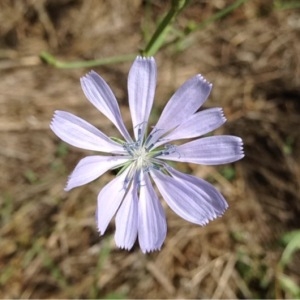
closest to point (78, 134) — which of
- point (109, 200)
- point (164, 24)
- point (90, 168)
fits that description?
point (90, 168)

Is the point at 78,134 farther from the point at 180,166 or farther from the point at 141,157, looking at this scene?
the point at 180,166

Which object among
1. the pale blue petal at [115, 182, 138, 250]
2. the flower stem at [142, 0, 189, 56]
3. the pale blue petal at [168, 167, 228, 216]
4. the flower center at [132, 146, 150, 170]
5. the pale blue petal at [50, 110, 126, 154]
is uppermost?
the flower stem at [142, 0, 189, 56]

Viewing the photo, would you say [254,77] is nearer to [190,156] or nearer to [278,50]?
[278,50]

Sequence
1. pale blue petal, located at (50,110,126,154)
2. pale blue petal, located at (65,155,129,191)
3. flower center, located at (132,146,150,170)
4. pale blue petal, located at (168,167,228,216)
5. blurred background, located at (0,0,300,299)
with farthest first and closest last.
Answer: blurred background, located at (0,0,300,299) → flower center, located at (132,146,150,170) → pale blue petal, located at (168,167,228,216) → pale blue petal, located at (50,110,126,154) → pale blue petal, located at (65,155,129,191)

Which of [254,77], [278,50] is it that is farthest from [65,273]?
[278,50]

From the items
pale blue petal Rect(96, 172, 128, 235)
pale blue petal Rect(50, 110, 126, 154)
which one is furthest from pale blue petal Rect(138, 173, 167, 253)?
pale blue petal Rect(50, 110, 126, 154)

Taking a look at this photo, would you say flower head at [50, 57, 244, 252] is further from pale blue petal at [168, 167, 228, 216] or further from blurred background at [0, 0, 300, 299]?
blurred background at [0, 0, 300, 299]

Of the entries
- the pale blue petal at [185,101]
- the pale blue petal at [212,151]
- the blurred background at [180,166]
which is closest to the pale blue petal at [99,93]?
the pale blue petal at [185,101]
